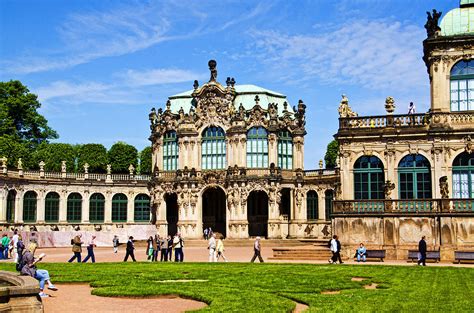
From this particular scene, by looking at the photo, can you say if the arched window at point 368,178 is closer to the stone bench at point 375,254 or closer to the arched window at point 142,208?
the stone bench at point 375,254

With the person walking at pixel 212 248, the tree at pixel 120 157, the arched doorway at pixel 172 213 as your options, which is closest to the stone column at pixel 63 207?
the tree at pixel 120 157

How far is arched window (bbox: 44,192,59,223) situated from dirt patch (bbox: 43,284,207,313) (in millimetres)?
53356

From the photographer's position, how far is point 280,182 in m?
70.1

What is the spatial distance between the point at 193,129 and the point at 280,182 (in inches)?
460

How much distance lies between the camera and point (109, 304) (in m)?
19.4

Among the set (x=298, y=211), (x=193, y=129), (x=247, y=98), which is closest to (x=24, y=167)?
(x=193, y=129)

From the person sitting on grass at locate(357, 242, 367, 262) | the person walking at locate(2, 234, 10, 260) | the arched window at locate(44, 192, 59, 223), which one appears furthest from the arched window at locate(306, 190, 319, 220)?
the person walking at locate(2, 234, 10, 260)

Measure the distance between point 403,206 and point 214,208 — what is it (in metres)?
37.4

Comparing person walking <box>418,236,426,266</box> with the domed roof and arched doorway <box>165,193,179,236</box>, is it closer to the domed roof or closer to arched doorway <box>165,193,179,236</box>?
the domed roof

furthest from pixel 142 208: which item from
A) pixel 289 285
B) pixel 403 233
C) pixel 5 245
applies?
pixel 289 285

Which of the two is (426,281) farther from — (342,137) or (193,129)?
(193,129)

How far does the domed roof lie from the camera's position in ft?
150

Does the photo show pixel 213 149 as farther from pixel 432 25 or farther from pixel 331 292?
pixel 331 292

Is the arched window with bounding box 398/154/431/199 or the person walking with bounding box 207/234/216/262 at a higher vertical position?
the arched window with bounding box 398/154/431/199
